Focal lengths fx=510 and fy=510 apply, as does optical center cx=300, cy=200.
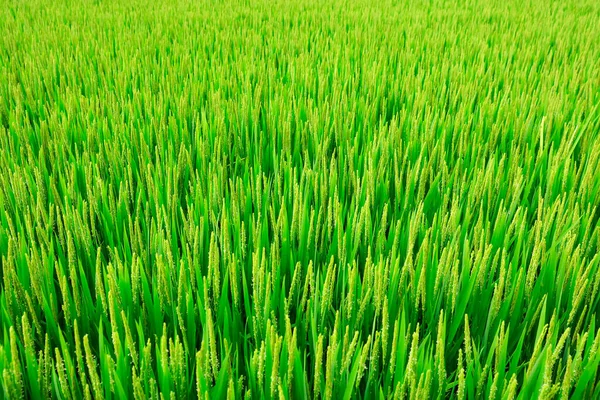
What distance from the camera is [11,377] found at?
1.84 feet

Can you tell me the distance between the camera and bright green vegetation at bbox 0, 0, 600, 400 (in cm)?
63

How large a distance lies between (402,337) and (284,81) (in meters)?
1.68

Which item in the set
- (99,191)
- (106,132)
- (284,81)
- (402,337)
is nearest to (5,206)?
(99,191)

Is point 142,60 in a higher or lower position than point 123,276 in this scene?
higher

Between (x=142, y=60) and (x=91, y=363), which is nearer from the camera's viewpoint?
(x=91, y=363)

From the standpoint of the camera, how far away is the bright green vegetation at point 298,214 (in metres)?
0.63

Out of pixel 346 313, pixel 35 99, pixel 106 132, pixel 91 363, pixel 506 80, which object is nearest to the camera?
pixel 91 363

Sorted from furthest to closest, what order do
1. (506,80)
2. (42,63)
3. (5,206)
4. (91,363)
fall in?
1. (42,63)
2. (506,80)
3. (5,206)
4. (91,363)

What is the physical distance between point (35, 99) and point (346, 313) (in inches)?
62.0

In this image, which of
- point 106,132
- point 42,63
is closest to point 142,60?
point 42,63

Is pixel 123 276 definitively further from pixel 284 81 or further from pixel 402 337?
pixel 284 81

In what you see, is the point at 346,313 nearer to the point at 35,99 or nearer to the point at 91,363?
the point at 91,363

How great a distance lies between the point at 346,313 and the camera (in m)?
0.77

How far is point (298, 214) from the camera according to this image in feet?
3.04
